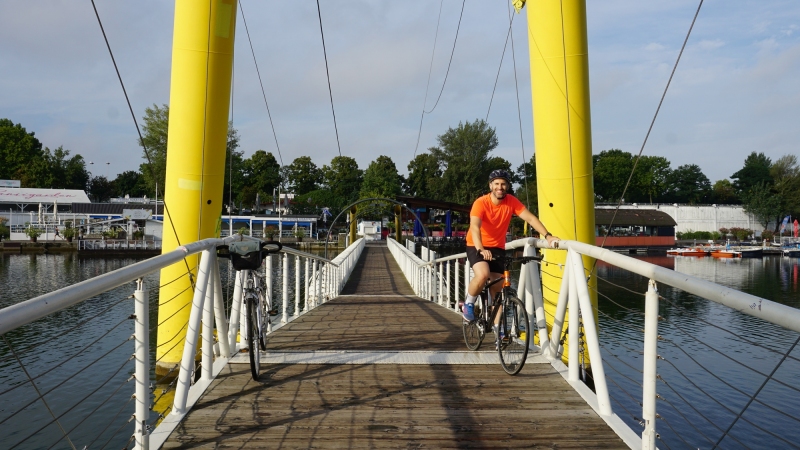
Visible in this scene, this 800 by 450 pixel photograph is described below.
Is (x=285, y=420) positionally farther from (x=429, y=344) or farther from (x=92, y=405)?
(x=92, y=405)

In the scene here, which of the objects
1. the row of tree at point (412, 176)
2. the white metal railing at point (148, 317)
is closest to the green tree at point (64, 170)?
the row of tree at point (412, 176)

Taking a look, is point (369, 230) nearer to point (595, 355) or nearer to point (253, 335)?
point (253, 335)

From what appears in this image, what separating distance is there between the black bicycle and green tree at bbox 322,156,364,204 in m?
90.6

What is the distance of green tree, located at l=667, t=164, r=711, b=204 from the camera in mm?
112938

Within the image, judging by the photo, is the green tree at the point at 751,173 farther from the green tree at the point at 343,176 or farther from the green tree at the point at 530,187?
the green tree at the point at 343,176

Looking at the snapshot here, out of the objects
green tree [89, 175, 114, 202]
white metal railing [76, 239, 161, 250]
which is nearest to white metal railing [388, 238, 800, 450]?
white metal railing [76, 239, 161, 250]

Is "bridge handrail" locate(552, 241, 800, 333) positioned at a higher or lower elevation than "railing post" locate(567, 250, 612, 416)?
higher

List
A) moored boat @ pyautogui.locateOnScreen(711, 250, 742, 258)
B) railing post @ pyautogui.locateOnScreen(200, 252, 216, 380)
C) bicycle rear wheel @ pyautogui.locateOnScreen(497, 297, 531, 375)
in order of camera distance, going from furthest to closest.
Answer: moored boat @ pyautogui.locateOnScreen(711, 250, 742, 258) → bicycle rear wheel @ pyautogui.locateOnScreen(497, 297, 531, 375) → railing post @ pyautogui.locateOnScreen(200, 252, 216, 380)

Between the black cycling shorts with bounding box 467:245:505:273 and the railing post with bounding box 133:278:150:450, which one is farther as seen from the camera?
the black cycling shorts with bounding box 467:245:505:273

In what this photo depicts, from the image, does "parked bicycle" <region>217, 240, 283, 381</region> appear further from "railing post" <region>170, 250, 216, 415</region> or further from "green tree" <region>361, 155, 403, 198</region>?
"green tree" <region>361, 155, 403, 198</region>

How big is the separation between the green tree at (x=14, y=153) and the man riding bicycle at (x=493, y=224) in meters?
89.6

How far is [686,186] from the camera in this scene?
11369 centimetres

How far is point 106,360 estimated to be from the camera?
14.8 metres

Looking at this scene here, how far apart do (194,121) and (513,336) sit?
196 inches
